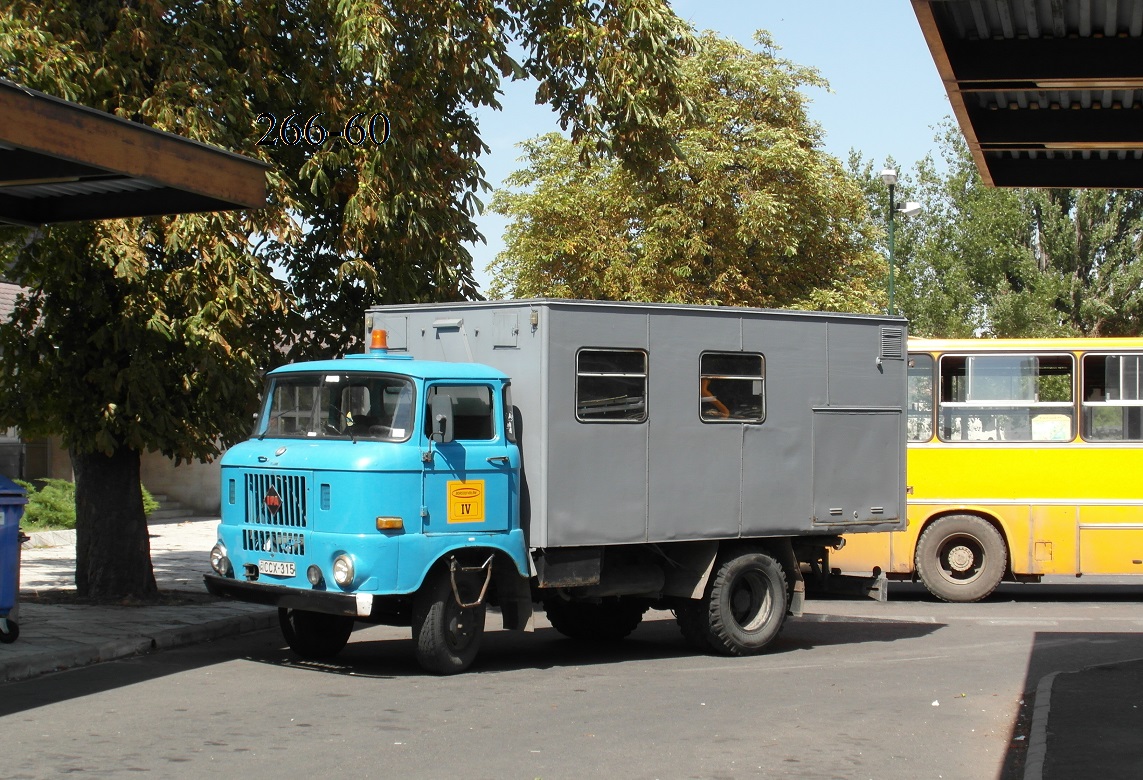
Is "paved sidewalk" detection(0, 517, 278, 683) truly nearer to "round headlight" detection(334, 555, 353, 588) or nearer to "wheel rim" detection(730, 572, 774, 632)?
"round headlight" detection(334, 555, 353, 588)

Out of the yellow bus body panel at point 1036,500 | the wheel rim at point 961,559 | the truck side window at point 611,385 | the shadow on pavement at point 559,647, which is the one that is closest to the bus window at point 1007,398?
the yellow bus body panel at point 1036,500

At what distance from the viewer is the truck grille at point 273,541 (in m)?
10.9

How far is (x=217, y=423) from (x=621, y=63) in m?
5.99

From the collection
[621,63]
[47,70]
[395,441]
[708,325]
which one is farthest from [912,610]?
[47,70]

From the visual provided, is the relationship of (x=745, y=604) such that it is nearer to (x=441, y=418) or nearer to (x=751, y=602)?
(x=751, y=602)

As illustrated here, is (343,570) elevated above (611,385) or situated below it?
below

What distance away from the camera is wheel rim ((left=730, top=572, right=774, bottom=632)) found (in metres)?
12.9

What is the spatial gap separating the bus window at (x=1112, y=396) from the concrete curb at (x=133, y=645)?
10.2m

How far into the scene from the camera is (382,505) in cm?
1064

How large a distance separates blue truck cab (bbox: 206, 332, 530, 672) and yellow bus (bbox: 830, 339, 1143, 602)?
760cm

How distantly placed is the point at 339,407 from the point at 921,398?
9.19 meters

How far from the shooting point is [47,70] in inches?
482

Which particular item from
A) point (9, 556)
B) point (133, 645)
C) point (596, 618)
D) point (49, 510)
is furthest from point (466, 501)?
point (49, 510)

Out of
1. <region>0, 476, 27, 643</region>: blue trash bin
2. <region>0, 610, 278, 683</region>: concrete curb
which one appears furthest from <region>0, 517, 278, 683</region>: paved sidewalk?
<region>0, 476, 27, 643</region>: blue trash bin
